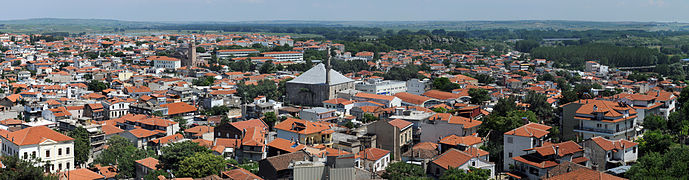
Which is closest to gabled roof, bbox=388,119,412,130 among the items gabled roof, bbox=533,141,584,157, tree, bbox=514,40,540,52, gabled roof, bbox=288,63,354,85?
gabled roof, bbox=533,141,584,157

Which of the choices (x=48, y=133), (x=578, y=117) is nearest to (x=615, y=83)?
(x=578, y=117)

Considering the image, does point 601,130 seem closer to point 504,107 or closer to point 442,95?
point 504,107

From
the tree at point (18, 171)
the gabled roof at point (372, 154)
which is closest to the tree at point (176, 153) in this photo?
the tree at point (18, 171)

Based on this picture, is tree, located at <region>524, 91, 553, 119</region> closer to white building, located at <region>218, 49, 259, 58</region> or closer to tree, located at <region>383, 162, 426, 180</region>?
tree, located at <region>383, 162, 426, 180</region>

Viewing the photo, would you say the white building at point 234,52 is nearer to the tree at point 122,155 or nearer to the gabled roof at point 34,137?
the tree at point 122,155

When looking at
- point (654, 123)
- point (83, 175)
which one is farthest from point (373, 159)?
point (654, 123)
